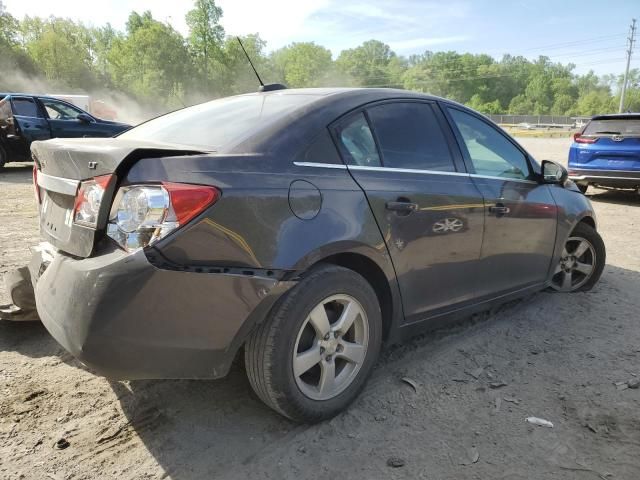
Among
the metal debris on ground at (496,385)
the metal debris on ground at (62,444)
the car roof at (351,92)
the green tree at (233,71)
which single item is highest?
the green tree at (233,71)

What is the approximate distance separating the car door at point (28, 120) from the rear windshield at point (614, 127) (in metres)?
11.7

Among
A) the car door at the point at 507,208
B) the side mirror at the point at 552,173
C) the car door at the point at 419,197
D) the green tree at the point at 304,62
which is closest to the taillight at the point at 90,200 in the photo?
the car door at the point at 419,197

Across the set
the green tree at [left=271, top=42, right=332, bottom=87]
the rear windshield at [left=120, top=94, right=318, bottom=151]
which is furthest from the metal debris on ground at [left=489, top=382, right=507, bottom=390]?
the green tree at [left=271, top=42, right=332, bottom=87]

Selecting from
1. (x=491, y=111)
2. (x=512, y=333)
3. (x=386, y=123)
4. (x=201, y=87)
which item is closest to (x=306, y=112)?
(x=386, y=123)

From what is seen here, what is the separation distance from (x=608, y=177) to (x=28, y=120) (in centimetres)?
1224

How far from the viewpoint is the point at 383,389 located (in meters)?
2.90

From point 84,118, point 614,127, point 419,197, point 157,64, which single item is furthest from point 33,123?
point 157,64

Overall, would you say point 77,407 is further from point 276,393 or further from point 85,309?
point 276,393

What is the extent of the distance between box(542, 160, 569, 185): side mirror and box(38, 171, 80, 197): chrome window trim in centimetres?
322

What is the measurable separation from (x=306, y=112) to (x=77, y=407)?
1.92m

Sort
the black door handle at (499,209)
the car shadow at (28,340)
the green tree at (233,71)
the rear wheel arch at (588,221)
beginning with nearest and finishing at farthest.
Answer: the car shadow at (28,340)
the black door handle at (499,209)
the rear wheel arch at (588,221)
the green tree at (233,71)

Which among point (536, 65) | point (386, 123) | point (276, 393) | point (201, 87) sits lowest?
point (276, 393)

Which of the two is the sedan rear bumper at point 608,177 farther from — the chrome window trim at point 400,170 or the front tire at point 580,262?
the chrome window trim at point 400,170

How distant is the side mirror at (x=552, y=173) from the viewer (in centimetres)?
388
